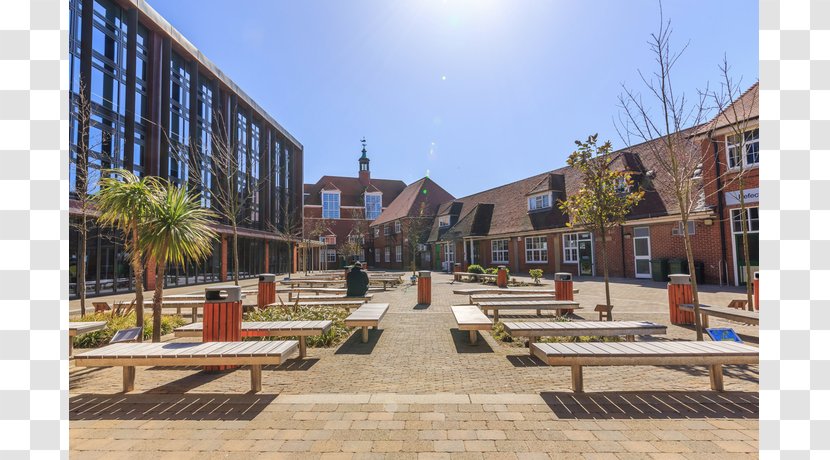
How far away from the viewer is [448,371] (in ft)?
15.8

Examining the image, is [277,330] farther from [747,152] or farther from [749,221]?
[749,221]

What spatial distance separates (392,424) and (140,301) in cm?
564

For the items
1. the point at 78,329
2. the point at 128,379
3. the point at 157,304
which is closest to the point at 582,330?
the point at 128,379

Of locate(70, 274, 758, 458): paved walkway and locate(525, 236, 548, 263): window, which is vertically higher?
locate(525, 236, 548, 263): window

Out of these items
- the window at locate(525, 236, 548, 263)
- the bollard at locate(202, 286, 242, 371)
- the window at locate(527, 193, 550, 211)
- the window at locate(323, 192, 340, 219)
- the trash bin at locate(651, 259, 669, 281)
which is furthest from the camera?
the window at locate(323, 192, 340, 219)

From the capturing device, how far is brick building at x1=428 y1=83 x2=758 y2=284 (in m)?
14.1

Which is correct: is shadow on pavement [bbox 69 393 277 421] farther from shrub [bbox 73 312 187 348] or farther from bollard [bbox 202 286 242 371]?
shrub [bbox 73 312 187 348]

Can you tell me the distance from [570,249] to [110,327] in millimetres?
21957

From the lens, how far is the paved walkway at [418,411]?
2.80 metres

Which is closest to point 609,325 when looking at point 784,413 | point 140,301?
point 784,413

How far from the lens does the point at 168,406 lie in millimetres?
3662

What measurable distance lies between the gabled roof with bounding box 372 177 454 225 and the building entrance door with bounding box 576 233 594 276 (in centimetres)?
1973

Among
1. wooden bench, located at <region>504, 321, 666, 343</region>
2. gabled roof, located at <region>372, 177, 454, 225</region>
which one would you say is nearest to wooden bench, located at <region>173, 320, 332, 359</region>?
wooden bench, located at <region>504, 321, 666, 343</region>

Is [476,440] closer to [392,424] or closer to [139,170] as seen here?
[392,424]
